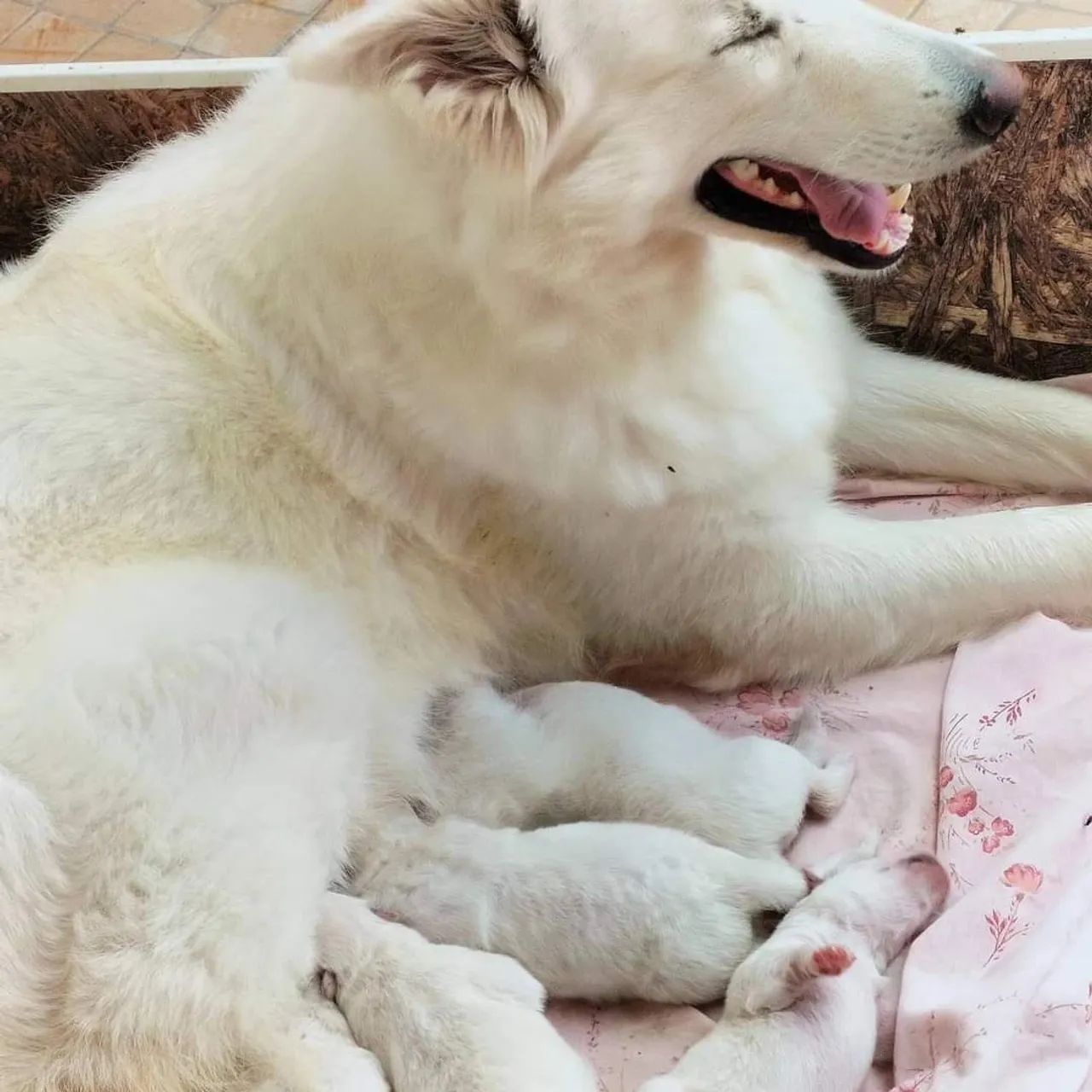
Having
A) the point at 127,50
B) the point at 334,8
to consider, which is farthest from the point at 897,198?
the point at 127,50

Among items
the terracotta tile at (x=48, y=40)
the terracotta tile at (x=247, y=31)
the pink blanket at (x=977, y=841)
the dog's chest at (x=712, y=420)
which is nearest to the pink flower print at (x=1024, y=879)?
the pink blanket at (x=977, y=841)

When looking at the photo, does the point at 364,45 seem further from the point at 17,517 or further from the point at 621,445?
the point at 17,517

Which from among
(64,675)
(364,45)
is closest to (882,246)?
(364,45)

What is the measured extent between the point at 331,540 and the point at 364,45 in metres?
0.83

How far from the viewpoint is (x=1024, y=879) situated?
1.80 m

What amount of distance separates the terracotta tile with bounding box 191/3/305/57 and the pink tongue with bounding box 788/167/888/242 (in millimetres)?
1862

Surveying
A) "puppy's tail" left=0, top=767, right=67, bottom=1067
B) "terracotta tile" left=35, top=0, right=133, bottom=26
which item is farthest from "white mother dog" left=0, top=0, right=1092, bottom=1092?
"terracotta tile" left=35, top=0, right=133, bottom=26

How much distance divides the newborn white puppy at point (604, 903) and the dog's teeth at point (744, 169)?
0.95 metres

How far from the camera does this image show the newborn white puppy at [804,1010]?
158cm

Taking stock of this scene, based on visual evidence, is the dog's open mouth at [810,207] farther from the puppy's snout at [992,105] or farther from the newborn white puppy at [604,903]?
the newborn white puppy at [604,903]

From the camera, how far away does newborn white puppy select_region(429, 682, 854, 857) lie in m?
1.88

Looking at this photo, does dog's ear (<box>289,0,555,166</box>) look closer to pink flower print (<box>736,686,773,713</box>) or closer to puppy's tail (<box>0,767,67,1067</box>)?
puppy's tail (<box>0,767,67,1067</box>)

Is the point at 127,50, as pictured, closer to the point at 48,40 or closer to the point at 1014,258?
the point at 48,40

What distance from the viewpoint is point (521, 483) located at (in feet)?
6.32
